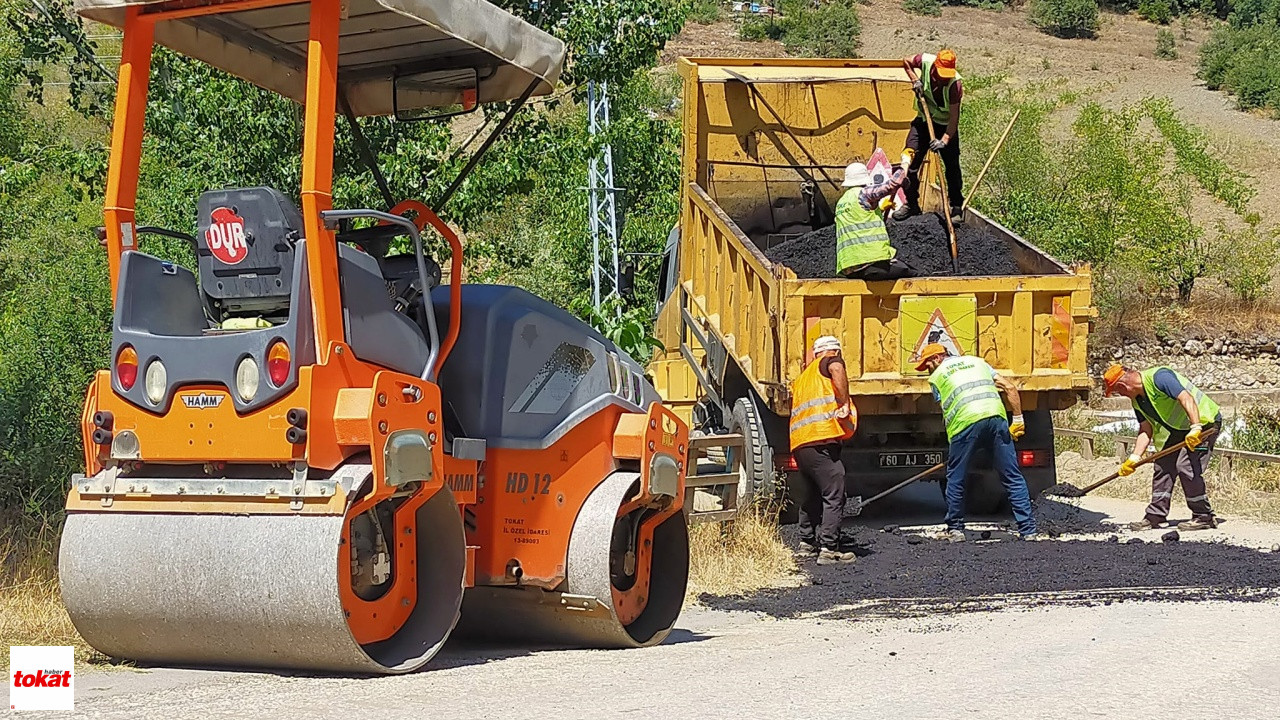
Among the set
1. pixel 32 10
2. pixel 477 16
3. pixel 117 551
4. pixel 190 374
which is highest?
pixel 32 10

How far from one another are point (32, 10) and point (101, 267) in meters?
5.39

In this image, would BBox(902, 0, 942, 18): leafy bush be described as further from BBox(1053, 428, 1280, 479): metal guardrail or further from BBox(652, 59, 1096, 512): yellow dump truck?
BBox(652, 59, 1096, 512): yellow dump truck

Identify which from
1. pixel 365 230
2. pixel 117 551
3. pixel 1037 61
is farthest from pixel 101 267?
pixel 1037 61

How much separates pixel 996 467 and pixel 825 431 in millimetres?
1405

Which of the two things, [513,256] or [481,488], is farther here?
[513,256]

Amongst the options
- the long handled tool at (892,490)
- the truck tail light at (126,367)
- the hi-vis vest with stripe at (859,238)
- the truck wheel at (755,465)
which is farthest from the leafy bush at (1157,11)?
the truck tail light at (126,367)

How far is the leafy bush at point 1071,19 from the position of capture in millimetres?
60719

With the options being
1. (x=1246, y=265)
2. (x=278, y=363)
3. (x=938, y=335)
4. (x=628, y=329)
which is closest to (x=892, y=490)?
(x=938, y=335)

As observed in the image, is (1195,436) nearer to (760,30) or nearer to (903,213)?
(903,213)

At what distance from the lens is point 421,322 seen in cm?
603

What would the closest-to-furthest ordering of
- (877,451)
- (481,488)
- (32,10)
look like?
(481,488) → (877,451) → (32,10)

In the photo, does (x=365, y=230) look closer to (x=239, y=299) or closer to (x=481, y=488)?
(x=239, y=299)

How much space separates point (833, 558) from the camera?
374 inches

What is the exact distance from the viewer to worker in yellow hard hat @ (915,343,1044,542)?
32.2 ft
